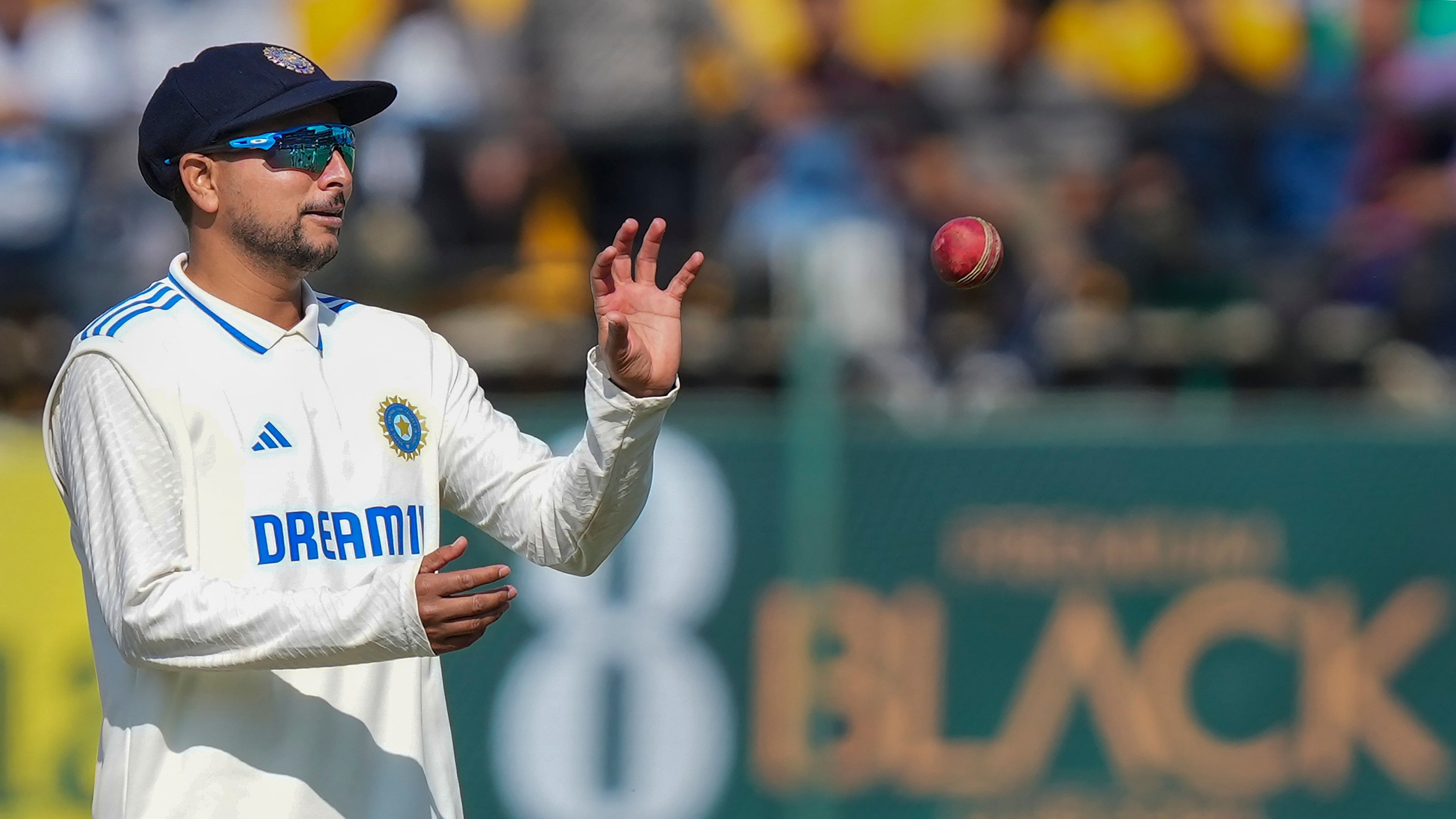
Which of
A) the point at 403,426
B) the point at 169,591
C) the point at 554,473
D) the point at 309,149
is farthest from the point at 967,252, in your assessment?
the point at 169,591

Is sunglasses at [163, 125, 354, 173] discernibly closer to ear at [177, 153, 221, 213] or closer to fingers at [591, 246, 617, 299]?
ear at [177, 153, 221, 213]

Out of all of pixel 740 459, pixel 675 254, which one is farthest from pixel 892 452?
pixel 675 254

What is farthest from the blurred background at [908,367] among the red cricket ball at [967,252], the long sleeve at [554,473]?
the long sleeve at [554,473]

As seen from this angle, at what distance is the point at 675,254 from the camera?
818 cm

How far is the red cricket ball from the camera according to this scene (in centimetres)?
408

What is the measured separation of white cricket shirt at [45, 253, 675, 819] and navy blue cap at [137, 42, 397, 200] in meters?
0.25

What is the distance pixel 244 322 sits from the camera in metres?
3.26

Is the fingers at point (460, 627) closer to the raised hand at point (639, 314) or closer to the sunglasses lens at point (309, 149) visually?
the raised hand at point (639, 314)

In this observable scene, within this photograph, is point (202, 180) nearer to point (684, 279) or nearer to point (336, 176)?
point (336, 176)

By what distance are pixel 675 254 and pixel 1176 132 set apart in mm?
2357

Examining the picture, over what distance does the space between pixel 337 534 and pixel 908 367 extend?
484cm

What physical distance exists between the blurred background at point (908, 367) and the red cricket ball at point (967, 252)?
241cm

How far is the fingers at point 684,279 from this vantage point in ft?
10.5

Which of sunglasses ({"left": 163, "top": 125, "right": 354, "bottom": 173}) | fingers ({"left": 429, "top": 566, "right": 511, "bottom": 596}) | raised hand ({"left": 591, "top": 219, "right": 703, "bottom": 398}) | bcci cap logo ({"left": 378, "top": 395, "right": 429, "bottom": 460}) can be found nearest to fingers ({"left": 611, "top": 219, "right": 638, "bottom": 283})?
raised hand ({"left": 591, "top": 219, "right": 703, "bottom": 398})
